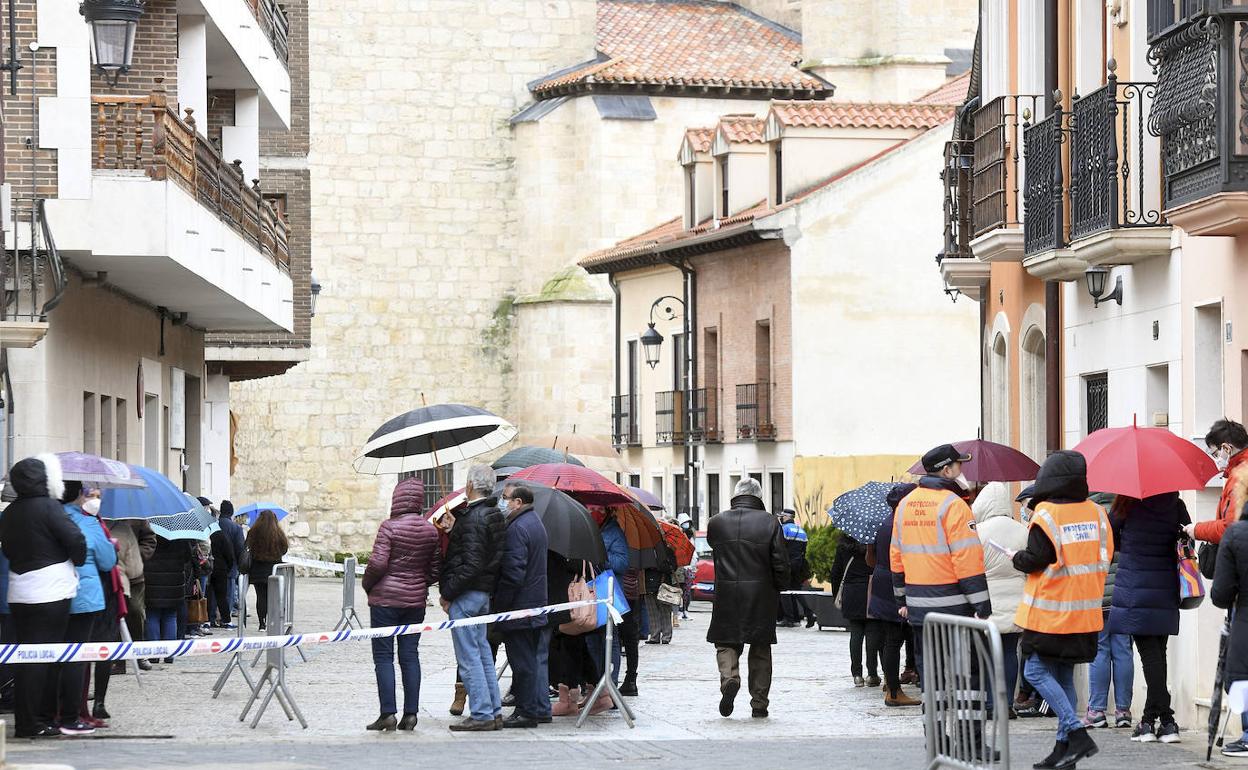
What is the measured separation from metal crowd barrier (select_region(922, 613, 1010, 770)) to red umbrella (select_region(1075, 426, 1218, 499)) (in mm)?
2425

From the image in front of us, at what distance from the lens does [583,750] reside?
13.6 m

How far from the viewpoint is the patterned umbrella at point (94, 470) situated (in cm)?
1526

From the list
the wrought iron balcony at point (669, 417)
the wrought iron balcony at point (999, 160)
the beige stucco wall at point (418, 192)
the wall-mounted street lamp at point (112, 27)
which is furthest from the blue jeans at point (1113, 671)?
the beige stucco wall at point (418, 192)

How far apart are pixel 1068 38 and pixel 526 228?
36.1 meters

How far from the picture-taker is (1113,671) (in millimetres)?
14289

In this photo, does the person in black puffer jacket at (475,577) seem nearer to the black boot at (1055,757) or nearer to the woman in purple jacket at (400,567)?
the woman in purple jacket at (400,567)

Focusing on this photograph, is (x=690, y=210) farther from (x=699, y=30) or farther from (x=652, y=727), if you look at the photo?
(x=652, y=727)

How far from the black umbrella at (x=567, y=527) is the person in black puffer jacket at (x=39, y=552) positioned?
10.0 ft

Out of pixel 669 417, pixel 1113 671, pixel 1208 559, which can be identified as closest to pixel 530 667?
pixel 1113 671

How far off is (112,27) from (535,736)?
24.3 feet

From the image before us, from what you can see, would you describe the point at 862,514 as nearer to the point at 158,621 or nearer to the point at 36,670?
the point at 36,670

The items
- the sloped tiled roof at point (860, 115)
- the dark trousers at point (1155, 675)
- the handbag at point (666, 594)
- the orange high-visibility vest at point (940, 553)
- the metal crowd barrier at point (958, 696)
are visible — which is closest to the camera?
the metal crowd barrier at point (958, 696)

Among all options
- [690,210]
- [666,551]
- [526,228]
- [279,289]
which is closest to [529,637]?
[666,551]

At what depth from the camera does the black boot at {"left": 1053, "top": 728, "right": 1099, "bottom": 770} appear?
39.1 feet
